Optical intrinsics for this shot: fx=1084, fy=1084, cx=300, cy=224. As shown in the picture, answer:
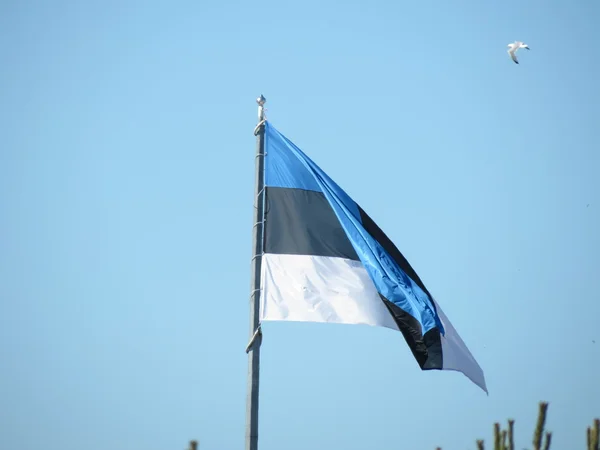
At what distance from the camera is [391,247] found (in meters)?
23.8

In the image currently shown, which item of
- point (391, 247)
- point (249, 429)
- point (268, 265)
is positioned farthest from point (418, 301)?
point (249, 429)

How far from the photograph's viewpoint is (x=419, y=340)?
73.0 feet

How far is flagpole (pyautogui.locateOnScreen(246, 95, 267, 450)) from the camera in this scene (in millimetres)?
20406

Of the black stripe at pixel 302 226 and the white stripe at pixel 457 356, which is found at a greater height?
the black stripe at pixel 302 226

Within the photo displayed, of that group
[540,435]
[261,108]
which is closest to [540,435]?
[540,435]

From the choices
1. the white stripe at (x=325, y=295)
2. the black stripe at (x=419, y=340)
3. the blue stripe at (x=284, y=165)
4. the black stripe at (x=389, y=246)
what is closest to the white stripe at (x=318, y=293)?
the white stripe at (x=325, y=295)

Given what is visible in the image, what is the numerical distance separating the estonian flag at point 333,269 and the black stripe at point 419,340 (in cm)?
2

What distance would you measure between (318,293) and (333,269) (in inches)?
31.0

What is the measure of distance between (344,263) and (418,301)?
1.75 meters

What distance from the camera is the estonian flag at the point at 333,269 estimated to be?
21938 millimetres

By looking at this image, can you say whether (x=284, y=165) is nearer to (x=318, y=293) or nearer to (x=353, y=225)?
(x=353, y=225)

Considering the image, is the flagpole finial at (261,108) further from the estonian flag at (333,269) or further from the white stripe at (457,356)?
the white stripe at (457,356)

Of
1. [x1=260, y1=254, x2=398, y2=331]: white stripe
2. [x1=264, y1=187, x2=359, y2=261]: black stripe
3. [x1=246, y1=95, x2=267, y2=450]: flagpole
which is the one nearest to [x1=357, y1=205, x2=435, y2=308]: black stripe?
[x1=264, y1=187, x2=359, y2=261]: black stripe

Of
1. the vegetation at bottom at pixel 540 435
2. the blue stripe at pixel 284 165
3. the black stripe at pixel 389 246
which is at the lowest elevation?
the vegetation at bottom at pixel 540 435
